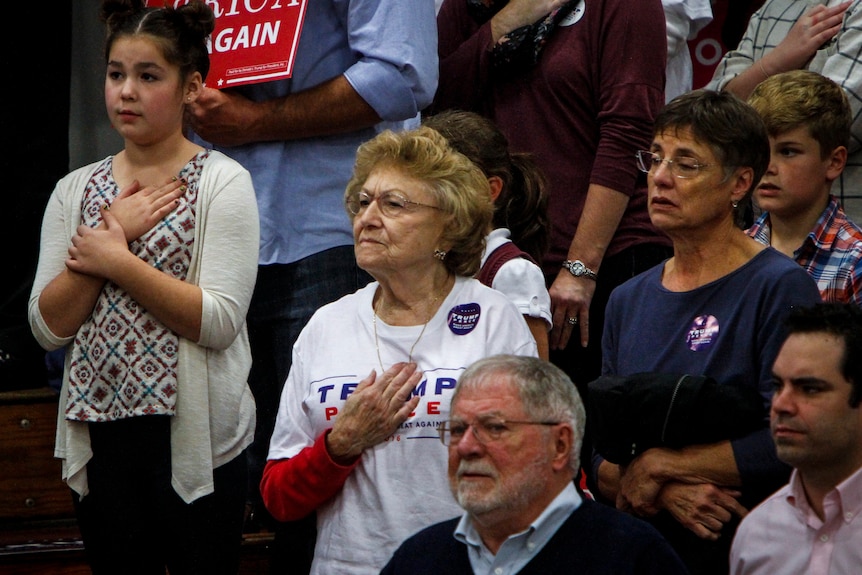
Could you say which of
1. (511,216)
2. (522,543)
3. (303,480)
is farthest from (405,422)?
(511,216)

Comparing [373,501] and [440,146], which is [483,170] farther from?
[373,501]

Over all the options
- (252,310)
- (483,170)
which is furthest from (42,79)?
(483,170)

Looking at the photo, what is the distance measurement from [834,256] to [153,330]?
1.79 metres

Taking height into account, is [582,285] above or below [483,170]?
below

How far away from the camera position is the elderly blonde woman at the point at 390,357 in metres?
3.04

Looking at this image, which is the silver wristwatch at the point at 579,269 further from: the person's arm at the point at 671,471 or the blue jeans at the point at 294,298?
the person's arm at the point at 671,471

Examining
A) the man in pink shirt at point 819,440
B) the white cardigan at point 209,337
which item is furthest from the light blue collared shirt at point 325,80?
the man in pink shirt at point 819,440

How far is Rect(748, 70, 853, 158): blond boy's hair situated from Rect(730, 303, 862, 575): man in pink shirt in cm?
104

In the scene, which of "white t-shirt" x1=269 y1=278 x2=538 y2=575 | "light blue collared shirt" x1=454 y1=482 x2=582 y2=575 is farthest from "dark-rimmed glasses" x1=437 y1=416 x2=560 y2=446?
"white t-shirt" x1=269 y1=278 x2=538 y2=575

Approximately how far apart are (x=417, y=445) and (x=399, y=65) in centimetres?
122

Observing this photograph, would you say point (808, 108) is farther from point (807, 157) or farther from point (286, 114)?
point (286, 114)

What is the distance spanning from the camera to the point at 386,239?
3201 mm

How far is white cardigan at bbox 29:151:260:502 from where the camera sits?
10.8ft

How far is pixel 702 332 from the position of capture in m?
3.08
